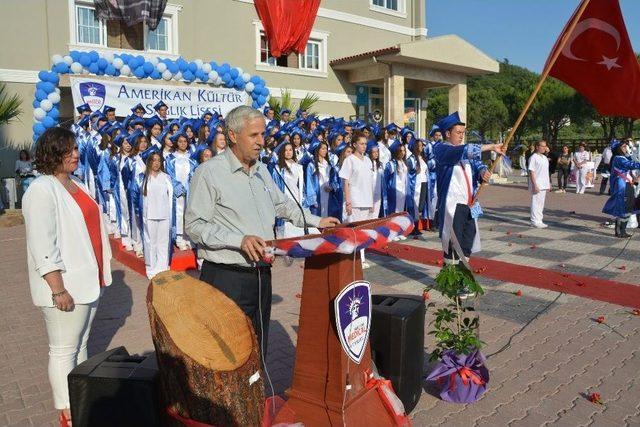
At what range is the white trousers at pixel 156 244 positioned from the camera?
7.86 meters

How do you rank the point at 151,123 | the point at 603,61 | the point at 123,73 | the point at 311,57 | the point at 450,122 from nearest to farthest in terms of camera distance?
the point at 603,61, the point at 450,122, the point at 151,123, the point at 123,73, the point at 311,57

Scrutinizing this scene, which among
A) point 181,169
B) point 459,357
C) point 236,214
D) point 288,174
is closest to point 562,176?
point 288,174

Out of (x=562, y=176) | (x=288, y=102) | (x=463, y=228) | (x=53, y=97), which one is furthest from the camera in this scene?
(x=562, y=176)

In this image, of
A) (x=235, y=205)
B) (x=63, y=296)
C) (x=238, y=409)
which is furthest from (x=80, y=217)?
(x=238, y=409)

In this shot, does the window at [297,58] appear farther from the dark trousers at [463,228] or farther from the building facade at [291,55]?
the dark trousers at [463,228]

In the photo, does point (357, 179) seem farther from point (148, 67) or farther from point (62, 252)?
point (148, 67)

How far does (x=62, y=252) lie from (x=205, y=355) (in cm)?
128

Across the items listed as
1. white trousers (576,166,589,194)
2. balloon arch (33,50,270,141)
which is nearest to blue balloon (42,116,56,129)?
balloon arch (33,50,270,141)

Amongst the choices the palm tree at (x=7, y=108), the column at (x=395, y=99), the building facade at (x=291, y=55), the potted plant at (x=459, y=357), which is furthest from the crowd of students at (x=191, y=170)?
the column at (x=395, y=99)

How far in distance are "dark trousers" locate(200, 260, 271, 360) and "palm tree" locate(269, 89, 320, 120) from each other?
16078 mm

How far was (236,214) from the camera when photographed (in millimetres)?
3156

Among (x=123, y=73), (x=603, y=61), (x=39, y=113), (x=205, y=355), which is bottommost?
(x=205, y=355)

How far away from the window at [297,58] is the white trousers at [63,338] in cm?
1841

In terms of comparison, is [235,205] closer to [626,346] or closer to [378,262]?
[626,346]
